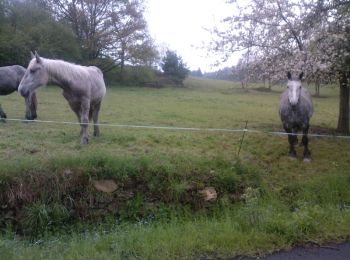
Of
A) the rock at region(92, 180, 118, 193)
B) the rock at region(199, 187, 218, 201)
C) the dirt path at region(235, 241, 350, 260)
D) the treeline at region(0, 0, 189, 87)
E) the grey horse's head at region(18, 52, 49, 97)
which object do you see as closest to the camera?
the dirt path at region(235, 241, 350, 260)

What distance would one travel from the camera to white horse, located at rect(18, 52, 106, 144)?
827cm

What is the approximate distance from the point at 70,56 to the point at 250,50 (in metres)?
17.6

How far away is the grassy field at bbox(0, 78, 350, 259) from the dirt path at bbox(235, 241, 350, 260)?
0.15 meters

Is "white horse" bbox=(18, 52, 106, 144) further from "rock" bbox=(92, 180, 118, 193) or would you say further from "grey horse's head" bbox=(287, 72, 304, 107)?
"grey horse's head" bbox=(287, 72, 304, 107)

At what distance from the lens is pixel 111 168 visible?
280 inches

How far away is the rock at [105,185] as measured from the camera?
6936 millimetres

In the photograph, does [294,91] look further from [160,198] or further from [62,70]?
[62,70]

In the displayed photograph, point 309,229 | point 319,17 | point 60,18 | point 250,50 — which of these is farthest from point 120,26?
point 309,229

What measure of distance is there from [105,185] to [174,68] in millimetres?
40986

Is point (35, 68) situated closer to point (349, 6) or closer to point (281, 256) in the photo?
point (281, 256)

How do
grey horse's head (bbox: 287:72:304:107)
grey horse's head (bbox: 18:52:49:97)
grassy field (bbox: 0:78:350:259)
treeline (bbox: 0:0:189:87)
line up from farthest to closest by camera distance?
treeline (bbox: 0:0:189:87) → grey horse's head (bbox: 287:72:304:107) → grey horse's head (bbox: 18:52:49:97) → grassy field (bbox: 0:78:350:259)

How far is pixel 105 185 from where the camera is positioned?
7.00 metres

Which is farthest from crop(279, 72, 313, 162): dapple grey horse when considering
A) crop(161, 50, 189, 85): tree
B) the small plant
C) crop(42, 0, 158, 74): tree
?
crop(161, 50, 189, 85): tree

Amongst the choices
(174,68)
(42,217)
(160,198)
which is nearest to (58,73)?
(42,217)
